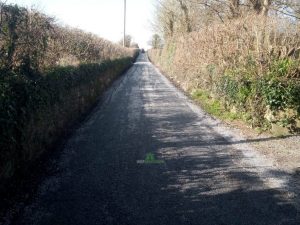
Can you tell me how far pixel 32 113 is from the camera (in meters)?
7.22

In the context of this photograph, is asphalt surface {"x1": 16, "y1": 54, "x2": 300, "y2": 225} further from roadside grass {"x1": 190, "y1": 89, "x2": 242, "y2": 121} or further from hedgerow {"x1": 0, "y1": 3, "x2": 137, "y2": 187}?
roadside grass {"x1": 190, "y1": 89, "x2": 242, "y2": 121}

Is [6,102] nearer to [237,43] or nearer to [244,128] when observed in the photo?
[244,128]

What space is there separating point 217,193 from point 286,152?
3189mm

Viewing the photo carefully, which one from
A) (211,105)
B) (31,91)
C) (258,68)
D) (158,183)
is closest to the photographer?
(158,183)

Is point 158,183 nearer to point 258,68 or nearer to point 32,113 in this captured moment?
point 32,113

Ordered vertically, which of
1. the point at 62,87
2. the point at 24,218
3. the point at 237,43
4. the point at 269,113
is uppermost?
the point at 237,43

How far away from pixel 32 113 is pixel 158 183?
119 inches

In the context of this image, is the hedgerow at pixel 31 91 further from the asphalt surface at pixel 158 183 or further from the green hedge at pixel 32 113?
the asphalt surface at pixel 158 183

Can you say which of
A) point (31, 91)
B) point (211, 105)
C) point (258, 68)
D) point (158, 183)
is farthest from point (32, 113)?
point (211, 105)

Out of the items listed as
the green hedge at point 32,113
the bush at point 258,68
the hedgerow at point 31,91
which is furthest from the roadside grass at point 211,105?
the green hedge at point 32,113

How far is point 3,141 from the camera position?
228 inches

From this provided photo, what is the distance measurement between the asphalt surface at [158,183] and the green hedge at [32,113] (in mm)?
585

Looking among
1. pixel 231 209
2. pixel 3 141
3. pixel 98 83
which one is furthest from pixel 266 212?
pixel 98 83

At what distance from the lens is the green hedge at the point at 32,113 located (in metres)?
5.99
